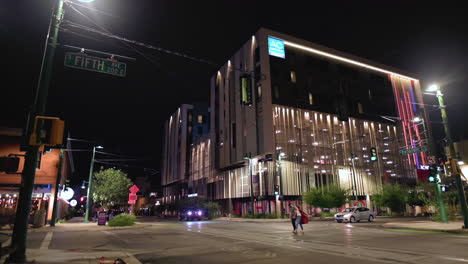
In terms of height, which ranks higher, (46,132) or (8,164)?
(46,132)

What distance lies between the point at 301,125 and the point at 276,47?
1424 cm

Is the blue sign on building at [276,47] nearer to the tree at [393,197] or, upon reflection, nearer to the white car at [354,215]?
the tree at [393,197]

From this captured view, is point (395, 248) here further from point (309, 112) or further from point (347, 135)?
point (347, 135)

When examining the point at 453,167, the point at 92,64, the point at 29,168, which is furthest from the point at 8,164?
the point at 453,167

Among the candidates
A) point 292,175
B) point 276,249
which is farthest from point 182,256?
point 292,175

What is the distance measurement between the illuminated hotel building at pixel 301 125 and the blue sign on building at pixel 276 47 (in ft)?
0.22

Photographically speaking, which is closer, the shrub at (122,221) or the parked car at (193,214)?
the shrub at (122,221)

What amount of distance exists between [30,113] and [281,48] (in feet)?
154

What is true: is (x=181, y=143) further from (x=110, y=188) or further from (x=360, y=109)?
(x=360, y=109)

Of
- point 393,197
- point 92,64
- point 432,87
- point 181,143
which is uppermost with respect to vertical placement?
point 181,143

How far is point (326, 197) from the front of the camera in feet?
134

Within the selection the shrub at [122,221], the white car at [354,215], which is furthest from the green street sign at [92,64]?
the white car at [354,215]

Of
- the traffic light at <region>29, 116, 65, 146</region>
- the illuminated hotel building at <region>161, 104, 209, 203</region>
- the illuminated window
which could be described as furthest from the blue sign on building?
the traffic light at <region>29, 116, 65, 146</region>

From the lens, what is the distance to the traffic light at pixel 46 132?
780cm
